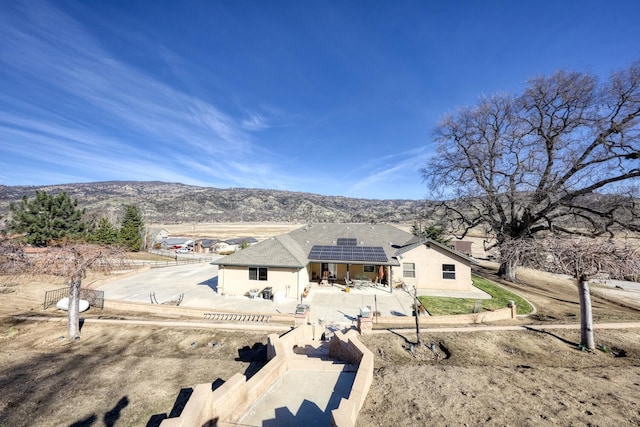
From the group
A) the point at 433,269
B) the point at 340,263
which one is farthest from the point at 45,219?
the point at 433,269

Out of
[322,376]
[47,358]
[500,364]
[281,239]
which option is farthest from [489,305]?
[47,358]

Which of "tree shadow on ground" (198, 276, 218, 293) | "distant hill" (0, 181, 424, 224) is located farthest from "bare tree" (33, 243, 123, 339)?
"distant hill" (0, 181, 424, 224)

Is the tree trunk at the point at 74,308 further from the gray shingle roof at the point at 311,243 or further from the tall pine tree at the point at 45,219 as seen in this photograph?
the tall pine tree at the point at 45,219

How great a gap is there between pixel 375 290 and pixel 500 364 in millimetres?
13124

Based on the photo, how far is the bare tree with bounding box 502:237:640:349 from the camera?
976 centimetres

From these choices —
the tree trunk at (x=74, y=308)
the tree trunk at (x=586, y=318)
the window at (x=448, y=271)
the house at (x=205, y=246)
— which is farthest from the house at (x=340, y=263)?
the house at (x=205, y=246)

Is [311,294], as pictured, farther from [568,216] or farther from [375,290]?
[568,216]

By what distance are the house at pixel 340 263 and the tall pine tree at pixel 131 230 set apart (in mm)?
34776

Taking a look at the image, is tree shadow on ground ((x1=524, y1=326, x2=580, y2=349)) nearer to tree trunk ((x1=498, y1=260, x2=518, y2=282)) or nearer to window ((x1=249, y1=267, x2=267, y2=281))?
tree trunk ((x1=498, y1=260, x2=518, y2=282))

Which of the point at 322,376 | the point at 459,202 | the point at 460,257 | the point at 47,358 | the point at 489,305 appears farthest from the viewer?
the point at 459,202

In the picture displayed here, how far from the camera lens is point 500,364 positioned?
9.69 meters

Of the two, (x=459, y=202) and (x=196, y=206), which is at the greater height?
(x=196, y=206)

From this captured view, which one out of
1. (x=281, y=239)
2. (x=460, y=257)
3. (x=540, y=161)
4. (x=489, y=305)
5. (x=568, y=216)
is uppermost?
(x=540, y=161)

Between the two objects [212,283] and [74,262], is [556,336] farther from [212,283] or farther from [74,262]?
[212,283]
